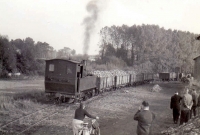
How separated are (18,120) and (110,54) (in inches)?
1458

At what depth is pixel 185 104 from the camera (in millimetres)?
9625

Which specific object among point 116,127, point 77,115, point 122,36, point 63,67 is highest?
point 122,36

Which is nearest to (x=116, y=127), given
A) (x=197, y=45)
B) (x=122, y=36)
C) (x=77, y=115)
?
(x=77, y=115)

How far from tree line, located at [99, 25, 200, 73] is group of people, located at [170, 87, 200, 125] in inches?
1284

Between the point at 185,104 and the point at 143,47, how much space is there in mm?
36878

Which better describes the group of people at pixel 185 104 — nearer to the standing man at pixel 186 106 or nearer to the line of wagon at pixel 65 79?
the standing man at pixel 186 106

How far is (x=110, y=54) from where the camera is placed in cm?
4638

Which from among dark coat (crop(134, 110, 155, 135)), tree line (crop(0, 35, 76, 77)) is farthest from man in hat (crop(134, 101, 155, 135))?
tree line (crop(0, 35, 76, 77))

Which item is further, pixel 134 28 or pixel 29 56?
pixel 134 28

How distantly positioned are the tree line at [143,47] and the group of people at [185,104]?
32.6m

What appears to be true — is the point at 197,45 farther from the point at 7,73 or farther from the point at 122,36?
the point at 7,73

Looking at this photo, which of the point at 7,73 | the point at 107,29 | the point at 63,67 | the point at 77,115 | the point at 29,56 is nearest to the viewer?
the point at 77,115

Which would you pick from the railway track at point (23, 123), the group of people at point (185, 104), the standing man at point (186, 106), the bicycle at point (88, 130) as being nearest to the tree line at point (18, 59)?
the railway track at point (23, 123)

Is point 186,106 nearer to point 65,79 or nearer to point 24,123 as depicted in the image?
point 24,123
